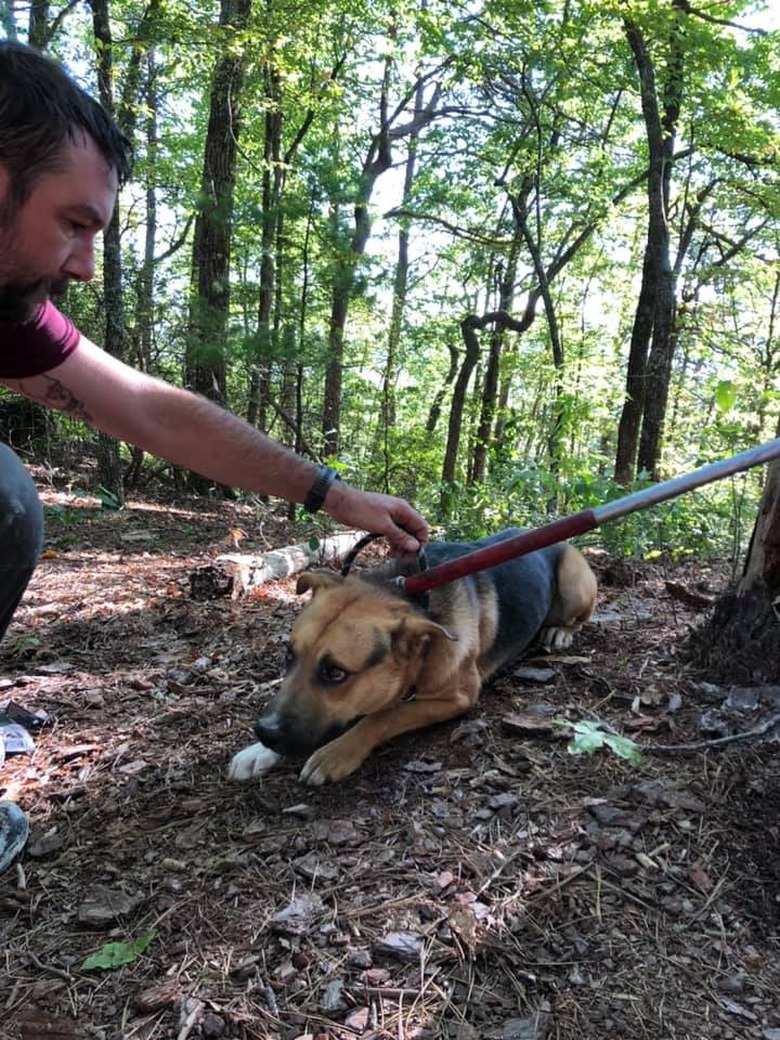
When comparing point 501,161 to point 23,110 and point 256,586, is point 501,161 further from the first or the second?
point 23,110

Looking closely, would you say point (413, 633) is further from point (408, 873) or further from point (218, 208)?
point (218, 208)

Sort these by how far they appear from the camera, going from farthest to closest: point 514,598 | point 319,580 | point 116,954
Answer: point 514,598 → point 319,580 → point 116,954

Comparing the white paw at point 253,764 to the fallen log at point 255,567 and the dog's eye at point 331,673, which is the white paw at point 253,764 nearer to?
the dog's eye at point 331,673

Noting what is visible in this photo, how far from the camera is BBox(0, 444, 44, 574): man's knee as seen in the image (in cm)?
281

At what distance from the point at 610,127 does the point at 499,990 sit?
1836cm

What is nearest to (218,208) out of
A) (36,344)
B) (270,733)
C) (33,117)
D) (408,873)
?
(36,344)

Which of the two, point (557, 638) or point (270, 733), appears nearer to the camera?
point (270, 733)

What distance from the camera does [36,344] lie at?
2934 millimetres

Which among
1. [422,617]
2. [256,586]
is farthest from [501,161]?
[422,617]

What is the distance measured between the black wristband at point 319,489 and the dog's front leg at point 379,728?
1009 millimetres

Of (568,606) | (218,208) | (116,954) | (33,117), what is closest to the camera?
(116,954)

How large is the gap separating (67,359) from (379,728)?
7.13 feet

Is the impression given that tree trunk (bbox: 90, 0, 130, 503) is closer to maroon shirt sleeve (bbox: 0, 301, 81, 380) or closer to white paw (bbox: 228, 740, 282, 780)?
maroon shirt sleeve (bbox: 0, 301, 81, 380)

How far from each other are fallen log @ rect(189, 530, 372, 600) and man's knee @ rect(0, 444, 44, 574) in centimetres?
241
